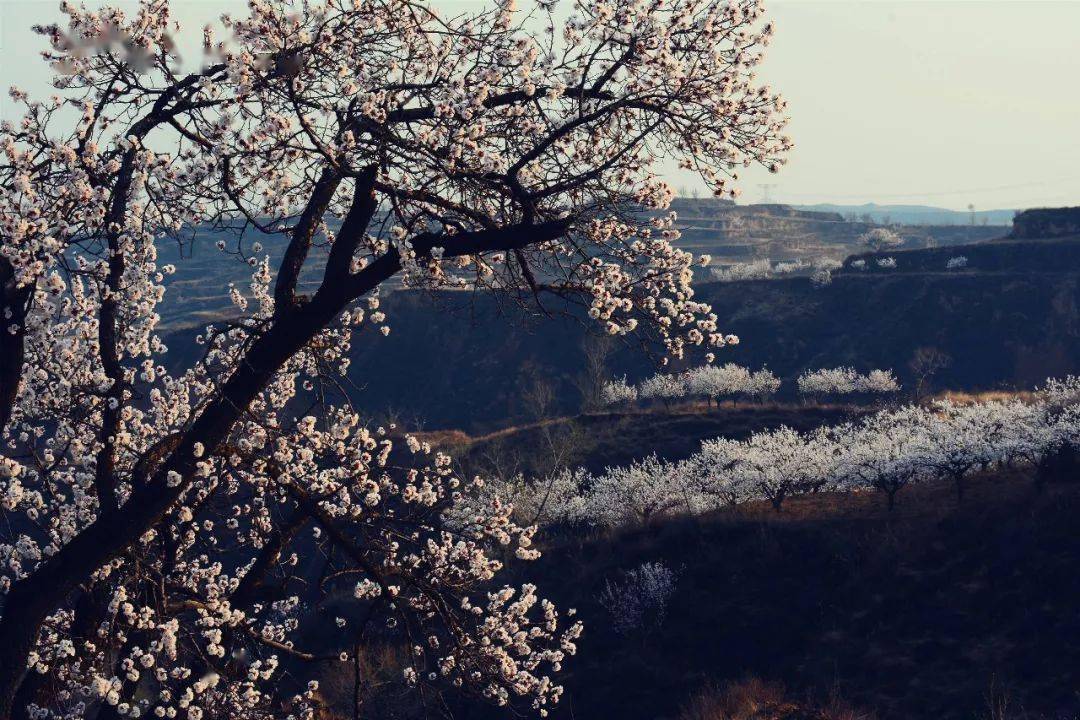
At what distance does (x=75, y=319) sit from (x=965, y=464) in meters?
35.2

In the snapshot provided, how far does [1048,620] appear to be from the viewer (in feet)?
97.3

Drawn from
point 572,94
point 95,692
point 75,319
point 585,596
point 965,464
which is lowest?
point 585,596

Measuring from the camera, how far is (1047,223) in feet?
348

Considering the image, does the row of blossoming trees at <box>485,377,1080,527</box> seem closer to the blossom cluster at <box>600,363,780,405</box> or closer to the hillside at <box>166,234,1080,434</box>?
the blossom cluster at <box>600,363,780,405</box>

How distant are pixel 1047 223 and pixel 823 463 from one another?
243 feet

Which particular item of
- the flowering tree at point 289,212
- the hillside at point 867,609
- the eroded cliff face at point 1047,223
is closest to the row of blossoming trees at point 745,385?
the eroded cliff face at point 1047,223

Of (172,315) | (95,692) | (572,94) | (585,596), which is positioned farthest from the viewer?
(172,315)

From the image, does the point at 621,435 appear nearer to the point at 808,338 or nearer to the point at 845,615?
the point at 845,615

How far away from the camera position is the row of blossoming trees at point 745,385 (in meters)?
82.6

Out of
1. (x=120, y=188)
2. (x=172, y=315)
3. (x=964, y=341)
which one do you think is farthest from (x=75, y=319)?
(x=172, y=315)

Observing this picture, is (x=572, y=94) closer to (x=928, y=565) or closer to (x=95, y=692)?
(x=95, y=692)

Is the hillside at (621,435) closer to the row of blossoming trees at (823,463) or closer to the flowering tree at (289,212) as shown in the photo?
the row of blossoming trees at (823,463)

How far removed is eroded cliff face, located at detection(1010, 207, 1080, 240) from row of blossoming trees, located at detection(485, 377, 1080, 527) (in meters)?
47.8

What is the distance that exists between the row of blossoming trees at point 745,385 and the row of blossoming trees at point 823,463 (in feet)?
62.8
